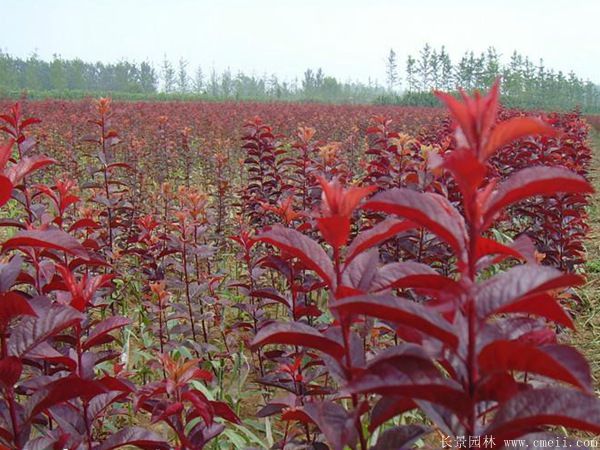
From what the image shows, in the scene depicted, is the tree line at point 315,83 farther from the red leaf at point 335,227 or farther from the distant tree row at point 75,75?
the red leaf at point 335,227

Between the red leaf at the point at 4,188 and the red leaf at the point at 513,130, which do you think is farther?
the red leaf at the point at 4,188

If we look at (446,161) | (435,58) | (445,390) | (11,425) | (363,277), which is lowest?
(11,425)

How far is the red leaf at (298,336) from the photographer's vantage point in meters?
1.15

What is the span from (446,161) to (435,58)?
3066 inches

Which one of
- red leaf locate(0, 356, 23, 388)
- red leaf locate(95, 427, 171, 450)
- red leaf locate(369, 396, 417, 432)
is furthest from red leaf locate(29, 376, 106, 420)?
red leaf locate(369, 396, 417, 432)

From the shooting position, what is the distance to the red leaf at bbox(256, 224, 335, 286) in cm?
123

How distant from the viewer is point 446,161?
2.98 ft

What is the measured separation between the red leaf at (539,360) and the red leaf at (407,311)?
0.07 m

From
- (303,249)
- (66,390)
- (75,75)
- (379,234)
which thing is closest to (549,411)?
(379,234)

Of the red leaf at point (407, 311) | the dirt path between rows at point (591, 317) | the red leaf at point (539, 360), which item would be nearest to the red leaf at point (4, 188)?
the red leaf at point (407, 311)

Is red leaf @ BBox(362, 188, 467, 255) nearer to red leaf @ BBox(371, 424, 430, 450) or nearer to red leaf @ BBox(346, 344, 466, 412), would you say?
red leaf @ BBox(346, 344, 466, 412)

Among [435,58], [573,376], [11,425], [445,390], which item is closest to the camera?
[573,376]

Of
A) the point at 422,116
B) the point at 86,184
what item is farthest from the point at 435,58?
the point at 86,184

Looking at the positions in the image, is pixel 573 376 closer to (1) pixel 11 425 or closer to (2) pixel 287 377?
(1) pixel 11 425
